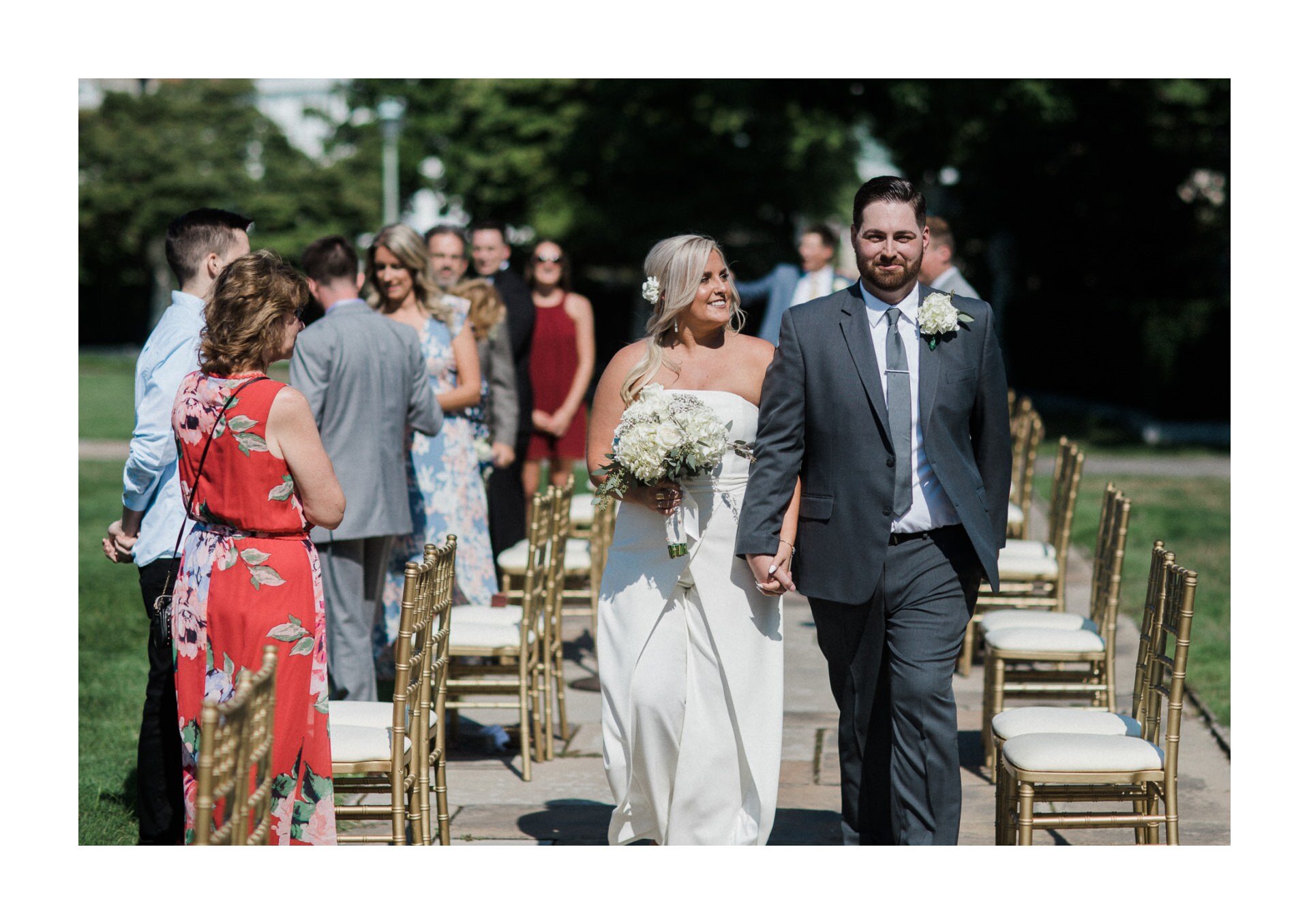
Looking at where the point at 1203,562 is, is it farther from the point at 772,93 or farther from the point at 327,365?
Answer: the point at 772,93

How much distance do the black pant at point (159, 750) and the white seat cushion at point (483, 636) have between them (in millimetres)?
1523

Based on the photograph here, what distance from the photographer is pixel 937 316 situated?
447 centimetres

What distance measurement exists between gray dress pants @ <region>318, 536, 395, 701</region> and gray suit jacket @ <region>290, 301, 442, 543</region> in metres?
0.11

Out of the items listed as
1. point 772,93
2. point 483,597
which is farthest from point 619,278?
point 483,597

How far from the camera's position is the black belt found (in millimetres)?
4535

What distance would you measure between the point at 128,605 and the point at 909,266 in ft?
23.8

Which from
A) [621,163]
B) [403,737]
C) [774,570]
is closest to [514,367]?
[774,570]

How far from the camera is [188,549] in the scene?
14.1ft

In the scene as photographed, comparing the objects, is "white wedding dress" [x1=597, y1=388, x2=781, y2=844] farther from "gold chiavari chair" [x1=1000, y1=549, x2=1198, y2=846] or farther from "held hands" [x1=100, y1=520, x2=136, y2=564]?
"held hands" [x1=100, y1=520, x2=136, y2=564]

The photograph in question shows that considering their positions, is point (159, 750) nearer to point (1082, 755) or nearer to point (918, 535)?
point (918, 535)

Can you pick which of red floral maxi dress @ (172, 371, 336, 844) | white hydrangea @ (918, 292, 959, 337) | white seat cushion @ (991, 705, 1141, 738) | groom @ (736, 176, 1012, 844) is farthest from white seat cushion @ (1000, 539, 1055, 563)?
red floral maxi dress @ (172, 371, 336, 844)

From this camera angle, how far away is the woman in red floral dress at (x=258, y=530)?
4.11m

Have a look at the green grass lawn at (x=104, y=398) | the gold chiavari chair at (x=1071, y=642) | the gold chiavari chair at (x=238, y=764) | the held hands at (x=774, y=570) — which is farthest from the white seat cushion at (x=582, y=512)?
the green grass lawn at (x=104, y=398)

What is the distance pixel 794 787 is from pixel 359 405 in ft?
8.44
